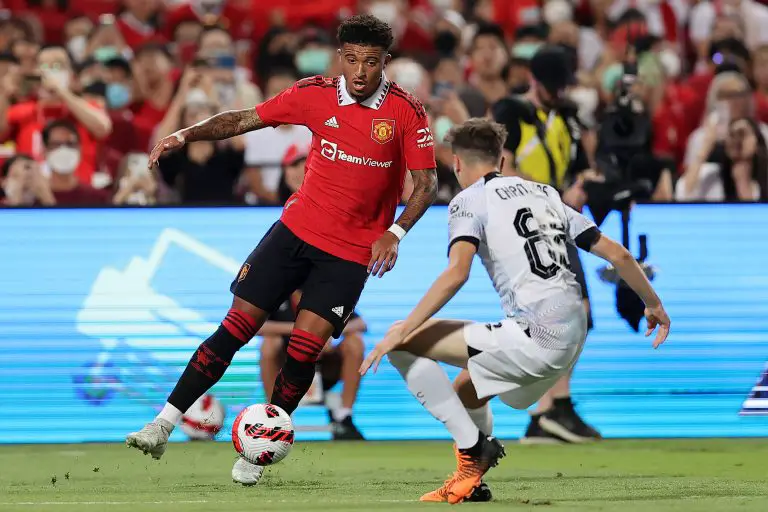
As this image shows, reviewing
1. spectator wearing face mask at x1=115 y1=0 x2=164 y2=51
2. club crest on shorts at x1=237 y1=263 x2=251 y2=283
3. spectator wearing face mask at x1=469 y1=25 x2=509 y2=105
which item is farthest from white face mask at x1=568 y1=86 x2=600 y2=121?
club crest on shorts at x1=237 y1=263 x2=251 y2=283

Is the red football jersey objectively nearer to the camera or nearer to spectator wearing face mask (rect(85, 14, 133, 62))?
the camera

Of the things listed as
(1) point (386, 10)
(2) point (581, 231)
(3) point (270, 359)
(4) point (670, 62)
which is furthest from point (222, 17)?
(2) point (581, 231)

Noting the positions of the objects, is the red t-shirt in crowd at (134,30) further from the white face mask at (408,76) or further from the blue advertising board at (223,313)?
the blue advertising board at (223,313)

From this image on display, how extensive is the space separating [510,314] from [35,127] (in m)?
7.16

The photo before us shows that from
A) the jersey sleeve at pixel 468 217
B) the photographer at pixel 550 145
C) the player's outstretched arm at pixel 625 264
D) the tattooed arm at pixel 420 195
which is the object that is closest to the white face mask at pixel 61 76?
the photographer at pixel 550 145

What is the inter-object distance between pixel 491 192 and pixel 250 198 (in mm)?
5666

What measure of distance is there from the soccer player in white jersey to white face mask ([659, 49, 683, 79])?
8.41 metres

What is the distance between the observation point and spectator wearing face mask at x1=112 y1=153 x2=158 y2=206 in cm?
1221

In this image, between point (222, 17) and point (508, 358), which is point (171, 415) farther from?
point (222, 17)

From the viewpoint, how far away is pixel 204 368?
7652 millimetres

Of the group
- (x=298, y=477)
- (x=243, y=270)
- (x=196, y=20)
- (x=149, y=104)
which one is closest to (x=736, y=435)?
(x=298, y=477)

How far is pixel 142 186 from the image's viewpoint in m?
12.3

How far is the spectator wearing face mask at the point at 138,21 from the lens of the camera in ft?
53.4

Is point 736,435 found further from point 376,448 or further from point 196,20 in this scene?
point 196,20
